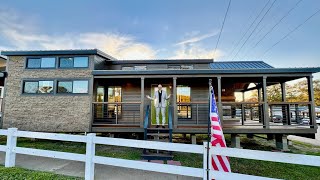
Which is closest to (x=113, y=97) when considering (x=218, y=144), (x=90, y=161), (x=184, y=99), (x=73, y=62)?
(x=73, y=62)

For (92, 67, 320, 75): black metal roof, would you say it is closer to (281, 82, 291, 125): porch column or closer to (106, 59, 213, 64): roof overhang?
(281, 82, 291, 125): porch column

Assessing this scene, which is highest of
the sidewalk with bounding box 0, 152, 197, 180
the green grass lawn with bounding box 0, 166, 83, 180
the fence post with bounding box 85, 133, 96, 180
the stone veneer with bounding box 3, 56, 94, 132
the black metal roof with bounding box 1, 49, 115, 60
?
the black metal roof with bounding box 1, 49, 115, 60

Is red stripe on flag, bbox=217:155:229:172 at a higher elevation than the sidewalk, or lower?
higher

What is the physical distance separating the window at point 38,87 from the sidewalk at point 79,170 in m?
4.35

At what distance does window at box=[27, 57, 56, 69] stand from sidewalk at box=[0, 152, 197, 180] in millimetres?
5371

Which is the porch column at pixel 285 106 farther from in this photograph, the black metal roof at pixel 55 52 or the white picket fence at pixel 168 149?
the black metal roof at pixel 55 52

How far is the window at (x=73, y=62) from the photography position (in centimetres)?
966

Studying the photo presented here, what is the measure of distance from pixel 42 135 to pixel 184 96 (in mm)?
7868

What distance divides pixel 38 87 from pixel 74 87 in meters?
2.08

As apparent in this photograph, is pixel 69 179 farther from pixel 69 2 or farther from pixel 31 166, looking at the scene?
pixel 69 2

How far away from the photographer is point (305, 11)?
48.4 ft

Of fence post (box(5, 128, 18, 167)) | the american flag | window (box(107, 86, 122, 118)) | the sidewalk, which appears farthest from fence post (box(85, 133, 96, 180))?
window (box(107, 86, 122, 118))

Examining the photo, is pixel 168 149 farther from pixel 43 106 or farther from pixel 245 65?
pixel 245 65

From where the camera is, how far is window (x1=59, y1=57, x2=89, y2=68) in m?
9.66
